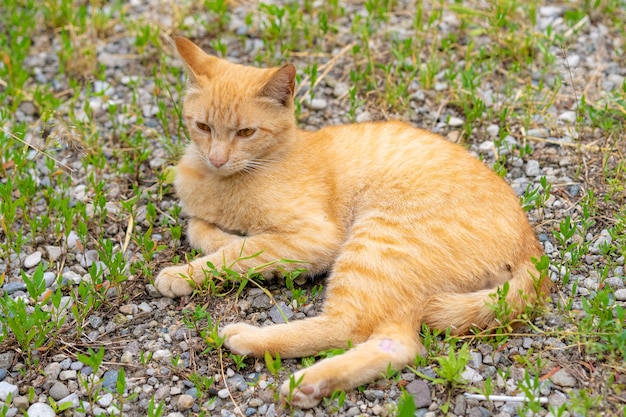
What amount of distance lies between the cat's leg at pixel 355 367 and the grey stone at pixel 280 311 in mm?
501

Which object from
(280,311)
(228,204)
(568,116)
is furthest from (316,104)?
(280,311)

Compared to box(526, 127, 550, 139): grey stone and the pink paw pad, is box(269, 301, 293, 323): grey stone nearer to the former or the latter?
the pink paw pad

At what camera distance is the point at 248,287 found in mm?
3855

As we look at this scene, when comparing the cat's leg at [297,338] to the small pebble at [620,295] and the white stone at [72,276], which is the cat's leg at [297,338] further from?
the small pebble at [620,295]

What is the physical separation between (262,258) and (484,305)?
3.74 feet

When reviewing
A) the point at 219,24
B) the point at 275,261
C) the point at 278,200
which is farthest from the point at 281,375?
the point at 219,24

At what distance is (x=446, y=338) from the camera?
3328 millimetres

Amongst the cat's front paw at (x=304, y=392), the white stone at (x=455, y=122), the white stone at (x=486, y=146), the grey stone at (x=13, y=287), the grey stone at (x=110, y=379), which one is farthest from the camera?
the white stone at (x=455, y=122)

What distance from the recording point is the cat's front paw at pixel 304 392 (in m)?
3.05

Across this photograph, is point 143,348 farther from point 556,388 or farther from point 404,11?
point 404,11

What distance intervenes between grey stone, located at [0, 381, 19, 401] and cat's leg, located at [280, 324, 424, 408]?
1166 millimetres

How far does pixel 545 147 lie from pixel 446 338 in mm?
1917

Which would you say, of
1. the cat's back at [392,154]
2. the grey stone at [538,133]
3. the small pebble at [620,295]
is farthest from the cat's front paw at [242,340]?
the grey stone at [538,133]

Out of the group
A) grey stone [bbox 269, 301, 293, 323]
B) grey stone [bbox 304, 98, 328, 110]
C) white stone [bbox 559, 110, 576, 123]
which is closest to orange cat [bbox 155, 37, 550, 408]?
grey stone [bbox 269, 301, 293, 323]
